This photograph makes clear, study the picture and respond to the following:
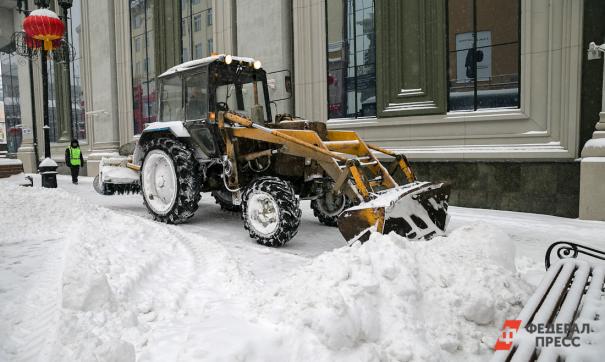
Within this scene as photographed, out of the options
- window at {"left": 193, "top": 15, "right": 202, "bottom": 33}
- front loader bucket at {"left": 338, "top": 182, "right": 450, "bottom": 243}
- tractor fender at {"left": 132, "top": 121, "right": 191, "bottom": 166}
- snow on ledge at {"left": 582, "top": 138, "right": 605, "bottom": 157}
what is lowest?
front loader bucket at {"left": 338, "top": 182, "right": 450, "bottom": 243}

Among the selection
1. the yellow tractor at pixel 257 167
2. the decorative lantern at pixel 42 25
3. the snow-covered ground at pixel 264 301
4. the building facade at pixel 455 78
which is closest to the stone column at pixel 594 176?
the building facade at pixel 455 78

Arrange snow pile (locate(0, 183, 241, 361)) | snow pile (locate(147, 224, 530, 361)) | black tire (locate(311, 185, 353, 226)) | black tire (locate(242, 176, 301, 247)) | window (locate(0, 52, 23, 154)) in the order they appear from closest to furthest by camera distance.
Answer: snow pile (locate(147, 224, 530, 361))
snow pile (locate(0, 183, 241, 361))
black tire (locate(242, 176, 301, 247))
black tire (locate(311, 185, 353, 226))
window (locate(0, 52, 23, 154))

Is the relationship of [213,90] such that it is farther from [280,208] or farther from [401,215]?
[401,215]

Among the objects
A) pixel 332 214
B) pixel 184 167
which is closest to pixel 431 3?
pixel 332 214

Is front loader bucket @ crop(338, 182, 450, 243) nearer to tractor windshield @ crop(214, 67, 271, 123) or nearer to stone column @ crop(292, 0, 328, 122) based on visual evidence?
tractor windshield @ crop(214, 67, 271, 123)

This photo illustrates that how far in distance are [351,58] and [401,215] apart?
6.12m

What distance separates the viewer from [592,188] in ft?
20.7

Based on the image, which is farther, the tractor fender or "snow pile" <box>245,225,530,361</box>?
the tractor fender

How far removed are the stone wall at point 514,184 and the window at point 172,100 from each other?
15.2ft

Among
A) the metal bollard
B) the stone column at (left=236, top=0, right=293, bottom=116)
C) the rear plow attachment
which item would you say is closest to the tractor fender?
the rear plow attachment

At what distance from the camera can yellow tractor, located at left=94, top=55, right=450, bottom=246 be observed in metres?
4.55

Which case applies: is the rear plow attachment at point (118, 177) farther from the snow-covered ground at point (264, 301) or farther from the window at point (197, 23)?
the window at point (197, 23)

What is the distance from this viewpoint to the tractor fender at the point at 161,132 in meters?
6.49

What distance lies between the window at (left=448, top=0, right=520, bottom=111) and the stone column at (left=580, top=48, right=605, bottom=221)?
58.4 inches
